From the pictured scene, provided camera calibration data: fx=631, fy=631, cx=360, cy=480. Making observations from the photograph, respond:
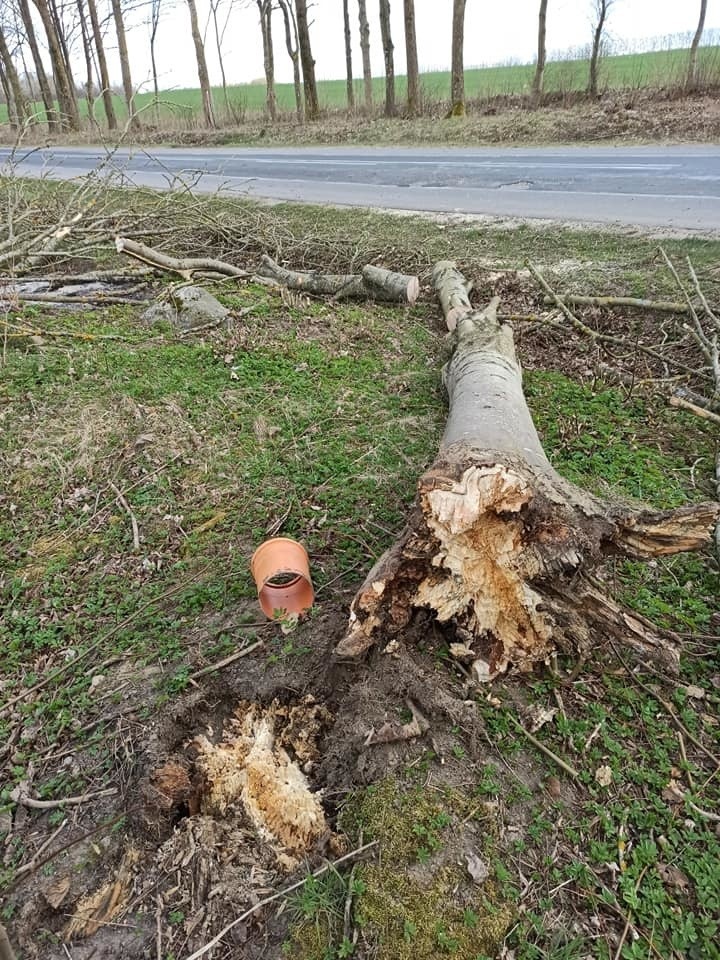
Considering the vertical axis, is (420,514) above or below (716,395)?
above

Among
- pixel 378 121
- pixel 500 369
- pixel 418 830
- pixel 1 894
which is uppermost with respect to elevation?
pixel 378 121

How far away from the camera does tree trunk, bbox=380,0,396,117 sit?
19953mm

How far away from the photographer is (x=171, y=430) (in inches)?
185

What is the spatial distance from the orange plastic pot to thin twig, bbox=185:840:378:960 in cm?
121

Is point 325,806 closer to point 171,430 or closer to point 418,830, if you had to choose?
point 418,830

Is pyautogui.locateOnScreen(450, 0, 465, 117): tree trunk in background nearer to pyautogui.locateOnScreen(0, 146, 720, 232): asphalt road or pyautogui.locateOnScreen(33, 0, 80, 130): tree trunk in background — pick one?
pyautogui.locateOnScreen(0, 146, 720, 232): asphalt road

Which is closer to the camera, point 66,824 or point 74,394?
point 66,824

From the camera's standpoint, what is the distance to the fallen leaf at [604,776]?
2314 millimetres

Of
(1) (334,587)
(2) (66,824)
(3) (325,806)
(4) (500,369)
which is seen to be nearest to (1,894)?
(2) (66,824)

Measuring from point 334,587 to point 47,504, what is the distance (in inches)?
82.7

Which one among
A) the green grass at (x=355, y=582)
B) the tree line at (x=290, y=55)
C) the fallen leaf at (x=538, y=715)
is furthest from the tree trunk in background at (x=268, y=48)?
the fallen leaf at (x=538, y=715)

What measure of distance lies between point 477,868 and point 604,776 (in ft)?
2.10

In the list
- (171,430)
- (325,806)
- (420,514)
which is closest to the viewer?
(325,806)

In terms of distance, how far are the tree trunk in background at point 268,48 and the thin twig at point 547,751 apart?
84.2 feet
